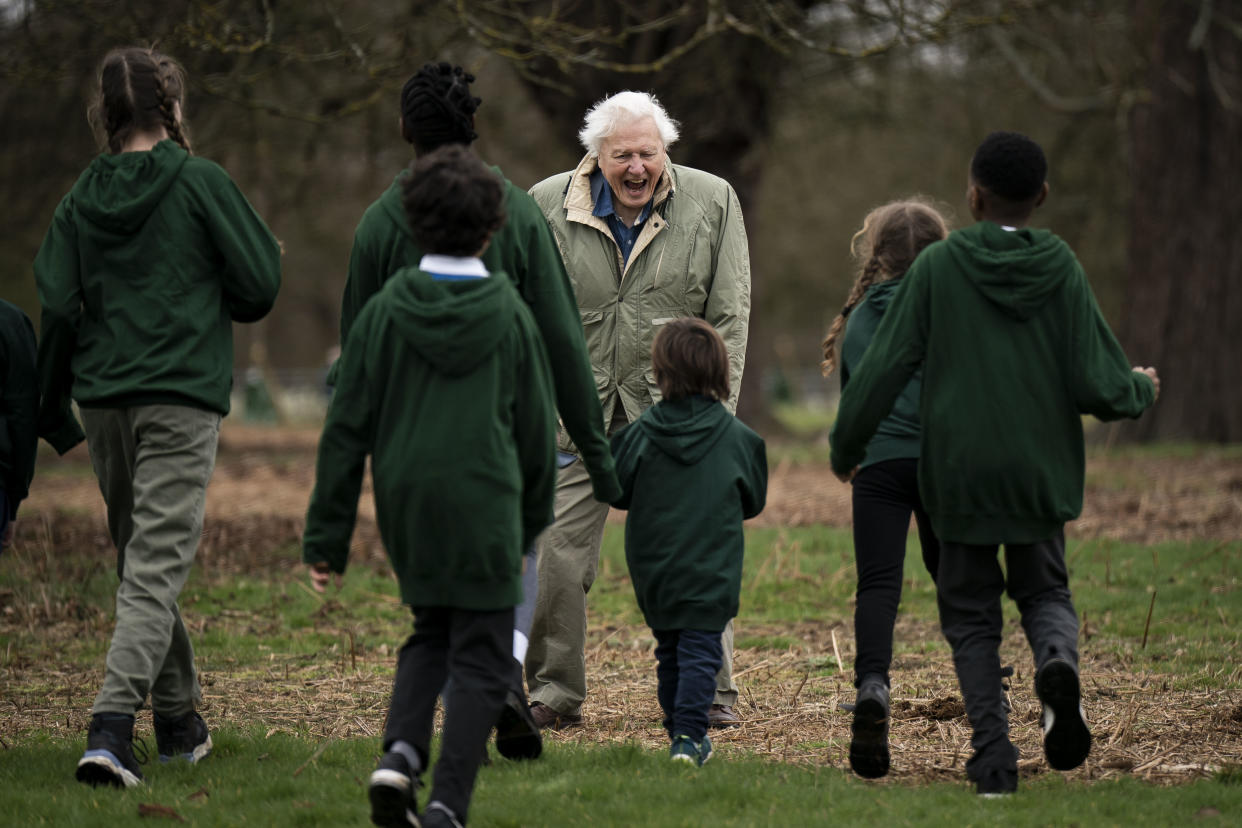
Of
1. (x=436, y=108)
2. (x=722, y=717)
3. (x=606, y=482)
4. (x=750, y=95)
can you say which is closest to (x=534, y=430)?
(x=606, y=482)

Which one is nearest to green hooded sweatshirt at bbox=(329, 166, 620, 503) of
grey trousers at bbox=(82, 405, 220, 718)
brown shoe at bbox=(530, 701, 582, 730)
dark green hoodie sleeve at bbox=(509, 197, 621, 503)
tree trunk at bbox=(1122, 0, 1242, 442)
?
dark green hoodie sleeve at bbox=(509, 197, 621, 503)

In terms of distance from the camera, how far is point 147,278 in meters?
4.27

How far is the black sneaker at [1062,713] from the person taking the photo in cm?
383

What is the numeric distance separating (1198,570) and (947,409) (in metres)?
5.27

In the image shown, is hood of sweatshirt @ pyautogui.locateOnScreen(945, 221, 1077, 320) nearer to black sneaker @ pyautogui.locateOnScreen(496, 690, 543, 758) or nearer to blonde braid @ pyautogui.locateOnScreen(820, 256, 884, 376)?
blonde braid @ pyautogui.locateOnScreen(820, 256, 884, 376)

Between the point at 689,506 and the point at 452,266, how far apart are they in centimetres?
118

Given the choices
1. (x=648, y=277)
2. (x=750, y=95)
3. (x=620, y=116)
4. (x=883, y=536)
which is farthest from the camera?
(x=750, y=95)

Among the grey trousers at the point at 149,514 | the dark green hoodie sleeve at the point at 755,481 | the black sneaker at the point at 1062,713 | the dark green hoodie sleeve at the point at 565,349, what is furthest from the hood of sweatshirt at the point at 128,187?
the black sneaker at the point at 1062,713

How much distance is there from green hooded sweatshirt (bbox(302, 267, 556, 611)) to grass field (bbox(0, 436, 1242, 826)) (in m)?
0.77

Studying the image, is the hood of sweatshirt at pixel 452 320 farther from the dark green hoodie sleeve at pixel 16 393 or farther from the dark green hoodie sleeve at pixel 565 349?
the dark green hoodie sleeve at pixel 16 393

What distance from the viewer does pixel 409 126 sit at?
4094 millimetres

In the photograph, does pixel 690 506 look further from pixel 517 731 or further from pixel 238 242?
pixel 238 242

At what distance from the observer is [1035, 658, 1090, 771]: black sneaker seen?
3.83 m

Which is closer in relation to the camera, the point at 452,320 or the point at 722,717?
the point at 452,320
